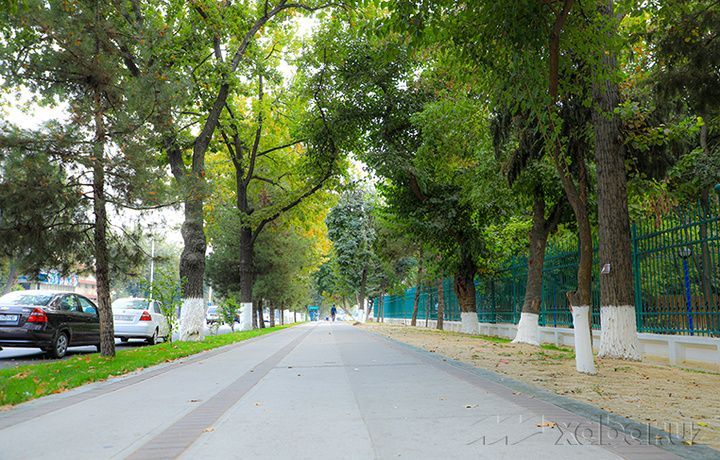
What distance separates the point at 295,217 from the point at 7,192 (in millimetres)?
18112

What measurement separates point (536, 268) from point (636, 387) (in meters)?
8.19

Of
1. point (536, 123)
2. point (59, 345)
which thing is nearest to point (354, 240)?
point (536, 123)

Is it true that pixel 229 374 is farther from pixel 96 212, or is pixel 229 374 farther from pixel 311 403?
pixel 96 212

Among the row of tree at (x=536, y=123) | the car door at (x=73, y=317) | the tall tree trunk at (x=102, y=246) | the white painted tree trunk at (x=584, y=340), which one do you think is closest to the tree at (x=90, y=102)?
the tall tree trunk at (x=102, y=246)

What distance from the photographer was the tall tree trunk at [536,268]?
1442 centimetres

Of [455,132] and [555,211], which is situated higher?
[455,132]

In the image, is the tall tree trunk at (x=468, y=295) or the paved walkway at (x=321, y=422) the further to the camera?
the tall tree trunk at (x=468, y=295)

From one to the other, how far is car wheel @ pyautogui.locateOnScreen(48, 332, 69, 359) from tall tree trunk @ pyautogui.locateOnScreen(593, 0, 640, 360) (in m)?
11.6

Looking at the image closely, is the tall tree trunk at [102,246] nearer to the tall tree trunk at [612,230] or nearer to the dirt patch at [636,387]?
the dirt patch at [636,387]

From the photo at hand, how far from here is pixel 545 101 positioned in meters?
8.45

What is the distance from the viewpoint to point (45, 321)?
10.7 metres

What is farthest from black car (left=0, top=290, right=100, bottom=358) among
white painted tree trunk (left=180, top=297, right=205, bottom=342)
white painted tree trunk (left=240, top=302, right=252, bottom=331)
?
white painted tree trunk (left=240, top=302, right=252, bottom=331)

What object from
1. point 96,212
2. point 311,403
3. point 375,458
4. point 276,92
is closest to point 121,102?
point 96,212

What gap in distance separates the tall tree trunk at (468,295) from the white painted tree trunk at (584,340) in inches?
467
